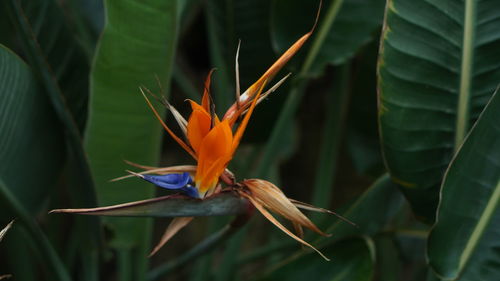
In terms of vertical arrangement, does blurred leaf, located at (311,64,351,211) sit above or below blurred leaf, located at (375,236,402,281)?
above

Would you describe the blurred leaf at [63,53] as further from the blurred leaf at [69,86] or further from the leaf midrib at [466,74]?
the leaf midrib at [466,74]

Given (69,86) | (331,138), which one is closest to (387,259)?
(331,138)

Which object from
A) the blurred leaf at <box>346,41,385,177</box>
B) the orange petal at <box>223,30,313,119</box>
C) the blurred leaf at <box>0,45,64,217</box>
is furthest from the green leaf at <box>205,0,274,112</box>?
the orange petal at <box>223,30,313,119</box>

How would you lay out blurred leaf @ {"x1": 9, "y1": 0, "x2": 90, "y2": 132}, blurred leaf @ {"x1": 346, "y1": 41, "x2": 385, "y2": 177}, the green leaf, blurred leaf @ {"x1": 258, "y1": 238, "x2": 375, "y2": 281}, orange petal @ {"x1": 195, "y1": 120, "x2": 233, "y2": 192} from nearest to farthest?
orange petal @ {"x1": 195, "y1": 120, "x2": 233, "y2": 192} → blurred leaf @ {"x1": 258, "y1": 238, "x2": 375, "y2": 281} → blurred leaf @ {"x1": 9, "y1": 0, "x2": 90, "y2": 132} → the green leaf → blurred leaf @ {"x1": 346, "y1": 41, "x2": 385, "y2": 177}

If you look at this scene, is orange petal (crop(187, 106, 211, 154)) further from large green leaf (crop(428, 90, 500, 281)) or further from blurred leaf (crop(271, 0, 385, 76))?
blurred leaf (crop(271, 0, 385, 76))

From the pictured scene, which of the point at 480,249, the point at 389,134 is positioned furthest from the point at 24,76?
the point at 480,249
